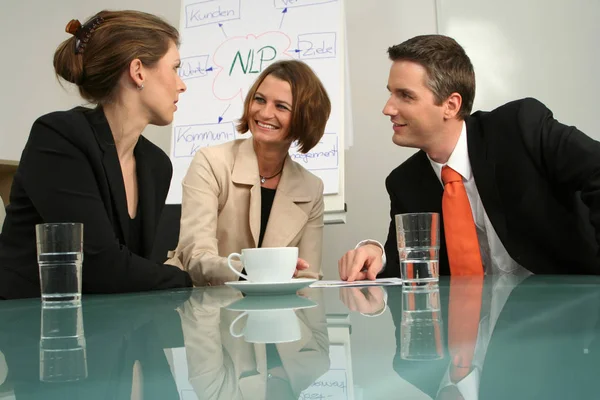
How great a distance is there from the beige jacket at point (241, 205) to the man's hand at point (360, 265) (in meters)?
0.57

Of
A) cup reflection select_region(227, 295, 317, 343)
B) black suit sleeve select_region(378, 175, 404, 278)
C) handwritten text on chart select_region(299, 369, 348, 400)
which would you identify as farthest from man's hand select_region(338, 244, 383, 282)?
handwritten text on chart select_region(299, 369, 348, 400)

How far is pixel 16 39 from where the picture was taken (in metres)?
4.09

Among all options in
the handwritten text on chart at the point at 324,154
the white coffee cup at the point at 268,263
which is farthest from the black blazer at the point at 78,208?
the handwritten text on chart at the point at 324,154

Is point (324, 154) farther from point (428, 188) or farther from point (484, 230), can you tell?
point (484, 230)

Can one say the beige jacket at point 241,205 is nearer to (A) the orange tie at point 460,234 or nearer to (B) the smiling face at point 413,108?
(B) the smiling face at point 413,108

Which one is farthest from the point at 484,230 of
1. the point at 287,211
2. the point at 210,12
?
the point at 210,12

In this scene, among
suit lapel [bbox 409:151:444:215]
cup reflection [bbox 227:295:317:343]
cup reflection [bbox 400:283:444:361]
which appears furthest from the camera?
suit lapel [bbox 409:151:444:215]

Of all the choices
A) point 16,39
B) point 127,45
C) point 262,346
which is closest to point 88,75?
point 127,45

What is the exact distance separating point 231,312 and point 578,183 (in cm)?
137

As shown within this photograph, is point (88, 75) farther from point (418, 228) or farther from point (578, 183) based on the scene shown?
point (578, 183)

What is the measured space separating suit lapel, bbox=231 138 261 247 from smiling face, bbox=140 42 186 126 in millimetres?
376

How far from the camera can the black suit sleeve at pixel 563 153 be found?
1.79 metres

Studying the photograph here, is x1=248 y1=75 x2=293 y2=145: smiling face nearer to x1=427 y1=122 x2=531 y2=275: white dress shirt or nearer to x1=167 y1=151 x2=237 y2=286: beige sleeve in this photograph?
x1=167 y1=151 x2=237 y2=286: beige sleeve

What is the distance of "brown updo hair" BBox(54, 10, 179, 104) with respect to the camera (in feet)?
5.81
